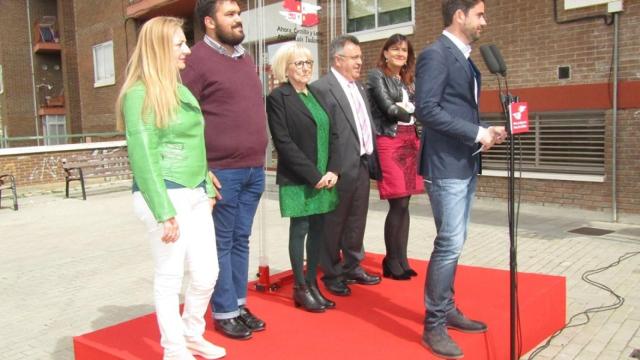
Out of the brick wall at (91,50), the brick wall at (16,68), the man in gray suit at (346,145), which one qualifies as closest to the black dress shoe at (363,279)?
the man in gray suit at (346,145)

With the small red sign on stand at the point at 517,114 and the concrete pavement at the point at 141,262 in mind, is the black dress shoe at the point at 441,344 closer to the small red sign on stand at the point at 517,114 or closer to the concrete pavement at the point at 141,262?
the concrete pavement at the point at 141,262

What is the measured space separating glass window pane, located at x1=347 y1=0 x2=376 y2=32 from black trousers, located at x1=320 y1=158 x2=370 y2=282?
Answer: 778 cm

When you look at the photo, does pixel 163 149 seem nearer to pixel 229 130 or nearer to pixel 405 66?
pixel 229 130

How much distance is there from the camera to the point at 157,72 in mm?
2816

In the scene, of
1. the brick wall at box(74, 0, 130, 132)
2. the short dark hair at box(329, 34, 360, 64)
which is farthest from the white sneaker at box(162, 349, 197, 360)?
the brick wall at box(74, 0, 130, 132)

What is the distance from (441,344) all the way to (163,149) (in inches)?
68.2

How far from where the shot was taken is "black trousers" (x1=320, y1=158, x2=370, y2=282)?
4180mm

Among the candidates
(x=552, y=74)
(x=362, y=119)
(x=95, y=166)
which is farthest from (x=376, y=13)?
(x=362, y=119)

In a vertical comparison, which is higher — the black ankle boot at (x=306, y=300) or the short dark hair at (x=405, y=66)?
the short dark hair at (x=405, y=66)

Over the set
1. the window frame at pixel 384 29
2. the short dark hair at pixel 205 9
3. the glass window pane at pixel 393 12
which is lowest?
the short dark hair at pixel 205 9

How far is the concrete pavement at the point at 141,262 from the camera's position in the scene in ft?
14.6

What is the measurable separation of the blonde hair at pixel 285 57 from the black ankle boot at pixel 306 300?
4.43ft

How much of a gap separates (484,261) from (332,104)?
318cm

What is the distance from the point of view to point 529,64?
29.9ft
